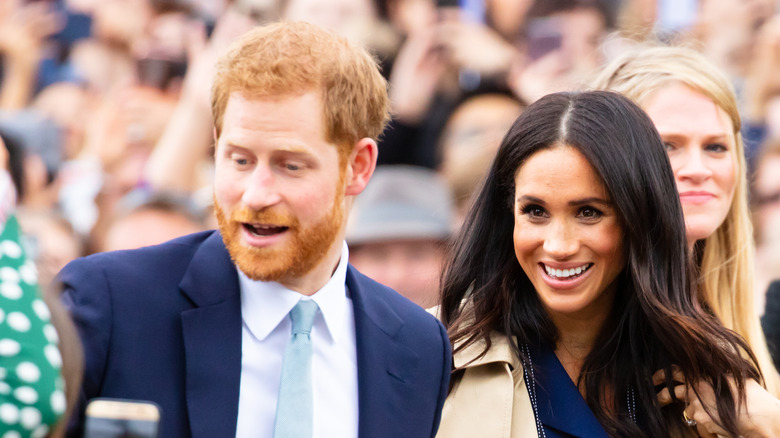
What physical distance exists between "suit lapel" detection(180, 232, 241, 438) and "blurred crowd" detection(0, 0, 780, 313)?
3565 millimetres

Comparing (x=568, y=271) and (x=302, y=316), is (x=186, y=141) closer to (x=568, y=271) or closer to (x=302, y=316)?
(x=568, y=271)

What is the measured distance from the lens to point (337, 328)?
8.70ft

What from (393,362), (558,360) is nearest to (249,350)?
(393,362)

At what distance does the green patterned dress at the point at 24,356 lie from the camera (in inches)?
60.9

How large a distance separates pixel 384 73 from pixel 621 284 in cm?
398

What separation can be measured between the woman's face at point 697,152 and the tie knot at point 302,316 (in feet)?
5.60

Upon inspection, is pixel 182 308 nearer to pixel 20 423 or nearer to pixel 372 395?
pixel 372 395

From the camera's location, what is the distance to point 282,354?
2486mm

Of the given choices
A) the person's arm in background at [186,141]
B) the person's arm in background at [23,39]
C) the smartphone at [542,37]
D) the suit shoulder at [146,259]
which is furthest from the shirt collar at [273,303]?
the person's arm in background at [23,39]

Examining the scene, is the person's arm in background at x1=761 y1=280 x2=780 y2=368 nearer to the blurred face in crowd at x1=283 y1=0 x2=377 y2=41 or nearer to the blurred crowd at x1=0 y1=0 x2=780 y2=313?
the blurred crowd at x1=0 y1=0 x2=780 y2=313

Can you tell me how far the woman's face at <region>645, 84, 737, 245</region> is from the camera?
3.68 meters

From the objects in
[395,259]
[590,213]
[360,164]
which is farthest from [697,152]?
[395,259]

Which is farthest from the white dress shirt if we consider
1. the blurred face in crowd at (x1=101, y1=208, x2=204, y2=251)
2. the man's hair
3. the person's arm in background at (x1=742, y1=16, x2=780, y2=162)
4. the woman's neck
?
the person's arm in background at (x1=742, y1=16, x2=780, y2=162)

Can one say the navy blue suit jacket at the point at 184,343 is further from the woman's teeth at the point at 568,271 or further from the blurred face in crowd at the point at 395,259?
the blurred face in crowd at the point at 395,259
